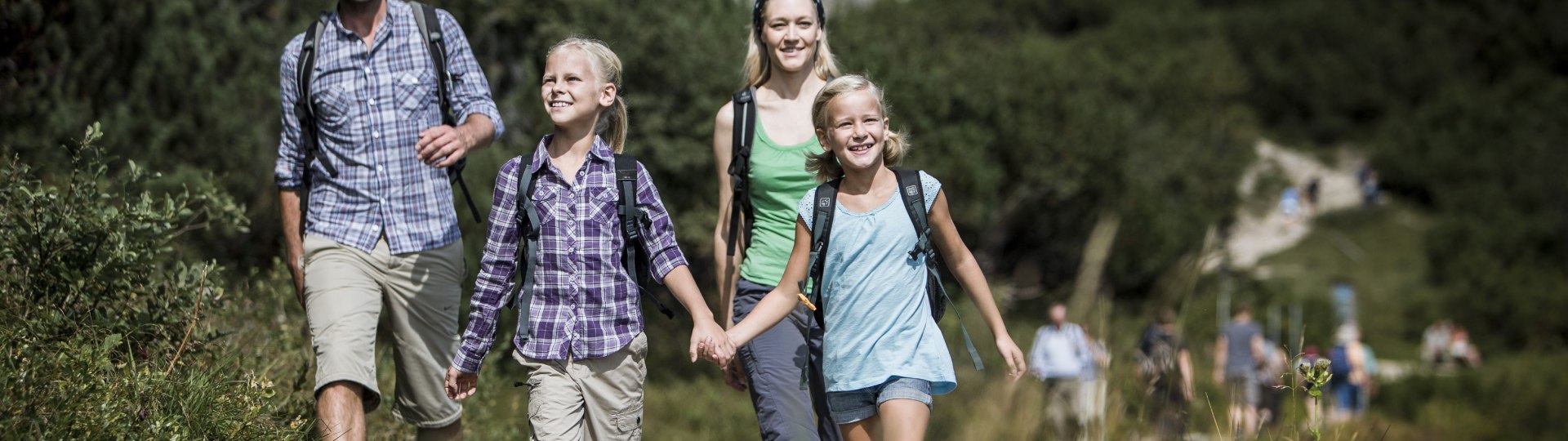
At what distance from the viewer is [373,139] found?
4.16 m

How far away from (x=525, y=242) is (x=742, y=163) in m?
0.88

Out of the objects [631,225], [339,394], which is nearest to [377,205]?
[339,394]

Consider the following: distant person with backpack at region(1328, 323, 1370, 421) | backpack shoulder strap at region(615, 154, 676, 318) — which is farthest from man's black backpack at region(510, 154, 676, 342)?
distant person with backpack at region(1328, 323, 1370, 421)

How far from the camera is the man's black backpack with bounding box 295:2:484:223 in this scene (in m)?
4.18

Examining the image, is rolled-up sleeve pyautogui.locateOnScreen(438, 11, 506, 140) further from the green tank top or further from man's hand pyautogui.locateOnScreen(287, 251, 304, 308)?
the green tank top

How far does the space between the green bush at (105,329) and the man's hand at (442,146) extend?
0.76 m

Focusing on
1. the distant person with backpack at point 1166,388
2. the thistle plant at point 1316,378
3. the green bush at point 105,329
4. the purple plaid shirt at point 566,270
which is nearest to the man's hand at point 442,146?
the purple plaid shirt at point 566,270

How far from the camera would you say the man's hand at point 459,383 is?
3705 millimetres

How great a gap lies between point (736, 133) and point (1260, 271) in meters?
42.1

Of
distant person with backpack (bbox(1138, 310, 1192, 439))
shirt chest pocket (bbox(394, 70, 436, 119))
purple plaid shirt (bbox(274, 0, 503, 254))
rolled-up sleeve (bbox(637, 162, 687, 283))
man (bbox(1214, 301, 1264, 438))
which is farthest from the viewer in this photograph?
man (bbox(1214, 301, 1264, 438))

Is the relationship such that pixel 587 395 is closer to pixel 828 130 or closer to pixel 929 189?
pixel 828 130

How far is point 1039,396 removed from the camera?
6.45 meters

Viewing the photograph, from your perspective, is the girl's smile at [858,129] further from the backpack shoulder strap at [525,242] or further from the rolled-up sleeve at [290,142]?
the rolled-up sleeve at [290,142]

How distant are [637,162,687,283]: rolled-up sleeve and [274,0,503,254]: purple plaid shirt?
79cm
